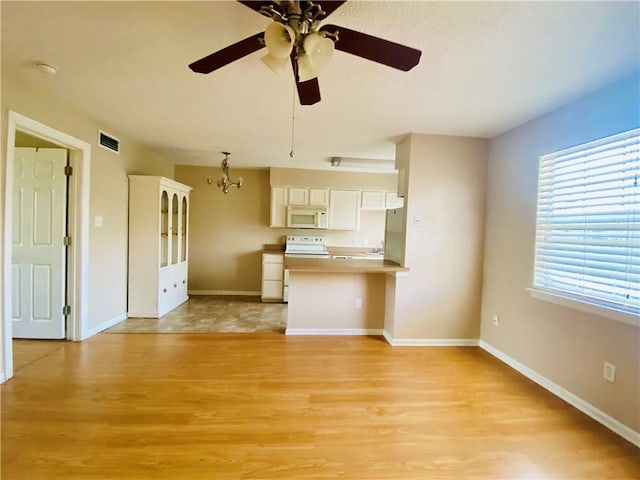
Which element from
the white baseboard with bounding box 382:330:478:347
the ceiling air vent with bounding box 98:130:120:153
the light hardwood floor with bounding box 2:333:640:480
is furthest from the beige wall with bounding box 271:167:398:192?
the light hardwood floor with bounding box 2:333:640:480

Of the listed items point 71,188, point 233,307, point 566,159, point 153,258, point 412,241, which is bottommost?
point 233,307

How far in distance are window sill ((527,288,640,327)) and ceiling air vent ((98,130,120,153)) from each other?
15.0ft

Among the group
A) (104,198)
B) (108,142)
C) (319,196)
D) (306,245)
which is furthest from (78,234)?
(319,196)

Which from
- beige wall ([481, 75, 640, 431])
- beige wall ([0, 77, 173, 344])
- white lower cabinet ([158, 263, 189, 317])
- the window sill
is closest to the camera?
the window sill

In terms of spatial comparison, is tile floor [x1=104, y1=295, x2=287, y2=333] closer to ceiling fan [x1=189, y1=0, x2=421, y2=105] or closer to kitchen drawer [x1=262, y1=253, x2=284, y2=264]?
kitchen drawer [x1=262, y1=253, x2=284, y2=264]

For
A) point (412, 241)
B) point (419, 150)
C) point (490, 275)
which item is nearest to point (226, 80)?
point (419, 150)

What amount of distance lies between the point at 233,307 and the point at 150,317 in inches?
46.4

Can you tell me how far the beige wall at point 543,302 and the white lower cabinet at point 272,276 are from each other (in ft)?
10.2

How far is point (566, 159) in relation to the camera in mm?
2412

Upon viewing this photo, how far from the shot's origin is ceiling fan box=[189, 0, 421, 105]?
4.07 ft

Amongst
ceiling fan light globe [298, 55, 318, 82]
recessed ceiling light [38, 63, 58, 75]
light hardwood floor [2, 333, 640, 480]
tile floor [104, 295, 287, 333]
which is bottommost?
tile floor [104, 295, 287, 333]

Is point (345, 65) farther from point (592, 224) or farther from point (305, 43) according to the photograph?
point (592, 224)

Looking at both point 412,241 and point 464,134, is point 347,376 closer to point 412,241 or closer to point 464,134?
point 412,241

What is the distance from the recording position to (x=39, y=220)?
9.93 ft
